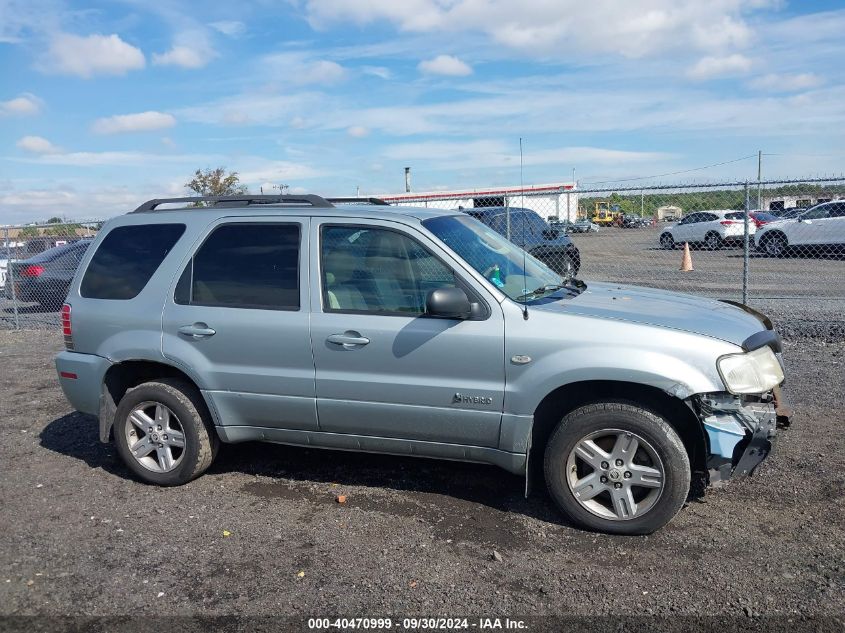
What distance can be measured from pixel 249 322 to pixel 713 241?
20323 mm

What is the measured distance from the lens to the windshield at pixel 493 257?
4.68m

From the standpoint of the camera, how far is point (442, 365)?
4.43 metres

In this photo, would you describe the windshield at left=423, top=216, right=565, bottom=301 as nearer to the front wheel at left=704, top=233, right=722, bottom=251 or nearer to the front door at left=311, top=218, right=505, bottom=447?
the front door at left=311, top=218, right=505, bottom=447

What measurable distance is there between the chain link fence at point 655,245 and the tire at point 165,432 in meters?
2.19

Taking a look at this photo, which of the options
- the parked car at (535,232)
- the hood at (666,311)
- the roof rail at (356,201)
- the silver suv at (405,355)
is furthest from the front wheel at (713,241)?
the silver suv at (405,355)

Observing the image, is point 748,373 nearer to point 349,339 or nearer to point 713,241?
point 349,339

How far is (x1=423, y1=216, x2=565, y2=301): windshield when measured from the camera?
4680mm

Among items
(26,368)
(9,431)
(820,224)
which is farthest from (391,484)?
(820,224)

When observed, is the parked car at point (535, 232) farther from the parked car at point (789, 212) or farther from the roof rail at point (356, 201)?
the parked car at point (789, 212)

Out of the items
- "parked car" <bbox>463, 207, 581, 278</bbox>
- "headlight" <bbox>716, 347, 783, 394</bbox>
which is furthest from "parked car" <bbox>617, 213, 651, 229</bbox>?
"headlight" <bbox>716, 347, 783, 394</bbox>

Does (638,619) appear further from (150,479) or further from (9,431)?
(9,431)

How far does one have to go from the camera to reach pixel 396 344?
4492 mm

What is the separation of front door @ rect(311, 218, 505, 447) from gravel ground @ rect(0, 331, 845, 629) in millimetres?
602

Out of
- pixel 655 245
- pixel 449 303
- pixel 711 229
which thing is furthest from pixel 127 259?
pixel 711 229
